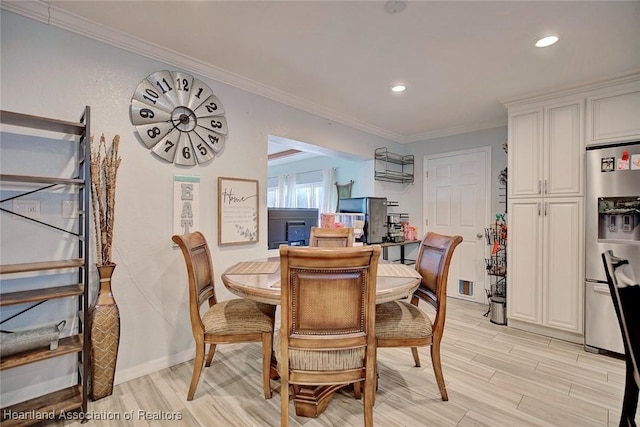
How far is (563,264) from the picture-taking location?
2.80m

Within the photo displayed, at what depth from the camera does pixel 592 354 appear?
8.35 ft

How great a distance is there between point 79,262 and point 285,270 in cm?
132

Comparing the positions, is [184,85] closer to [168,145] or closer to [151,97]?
[151,97]

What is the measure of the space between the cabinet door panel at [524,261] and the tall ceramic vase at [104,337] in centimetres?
→ 365

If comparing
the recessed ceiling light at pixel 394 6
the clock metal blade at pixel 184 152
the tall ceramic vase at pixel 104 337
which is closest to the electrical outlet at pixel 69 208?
the tall ceramic vase at pixel 104 337

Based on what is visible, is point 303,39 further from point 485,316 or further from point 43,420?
point 485,316

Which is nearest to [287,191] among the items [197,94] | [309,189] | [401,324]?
[309,189]

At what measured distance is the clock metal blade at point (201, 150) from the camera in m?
2.41

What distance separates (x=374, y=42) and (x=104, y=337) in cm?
274

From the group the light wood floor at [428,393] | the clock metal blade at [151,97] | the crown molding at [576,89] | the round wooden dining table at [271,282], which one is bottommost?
the light wood floor at [428,393]

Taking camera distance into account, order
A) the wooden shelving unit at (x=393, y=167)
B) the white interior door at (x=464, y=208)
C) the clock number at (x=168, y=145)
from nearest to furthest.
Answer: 1. the clock number at (x=168, y=145)
2. the white interior door at (x=464, y=208)
3. the wooden shelving unit at (x=393, y=167)

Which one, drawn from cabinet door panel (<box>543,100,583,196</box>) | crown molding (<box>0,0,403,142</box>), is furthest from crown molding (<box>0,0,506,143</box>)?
cabinet door panel (<box>543,100,583,196</box>)

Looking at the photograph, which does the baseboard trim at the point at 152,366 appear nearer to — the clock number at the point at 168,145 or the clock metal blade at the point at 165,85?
the clock number at the point at 168,145

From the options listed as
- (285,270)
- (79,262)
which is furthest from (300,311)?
(79,262)
